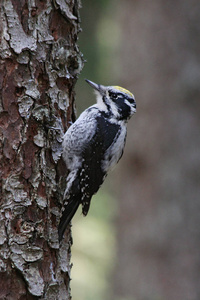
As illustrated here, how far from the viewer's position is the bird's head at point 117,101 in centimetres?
419

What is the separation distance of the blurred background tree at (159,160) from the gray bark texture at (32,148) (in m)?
2.81

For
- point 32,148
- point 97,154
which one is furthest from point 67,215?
point 97,154

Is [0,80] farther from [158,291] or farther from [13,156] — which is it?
[158,291]

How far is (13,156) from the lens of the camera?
9.71ft

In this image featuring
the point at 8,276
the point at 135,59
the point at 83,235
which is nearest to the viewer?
the point at 8,276

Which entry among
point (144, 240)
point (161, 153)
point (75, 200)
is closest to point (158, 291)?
point (144, 240)

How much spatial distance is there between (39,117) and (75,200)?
809mm

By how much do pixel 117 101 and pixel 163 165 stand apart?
199 cm

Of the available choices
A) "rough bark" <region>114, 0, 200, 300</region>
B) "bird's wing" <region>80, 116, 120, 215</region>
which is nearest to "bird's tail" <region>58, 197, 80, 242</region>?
"bird's wing" <region>80, 116, 120, 215</region>

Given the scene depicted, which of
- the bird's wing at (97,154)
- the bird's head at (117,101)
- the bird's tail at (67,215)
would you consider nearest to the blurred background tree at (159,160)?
the bird's head at (117,101)

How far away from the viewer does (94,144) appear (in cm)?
399

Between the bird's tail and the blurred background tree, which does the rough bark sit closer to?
the blurred background tree

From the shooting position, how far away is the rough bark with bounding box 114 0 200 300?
232 inches

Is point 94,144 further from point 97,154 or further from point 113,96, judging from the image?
point 113,96
